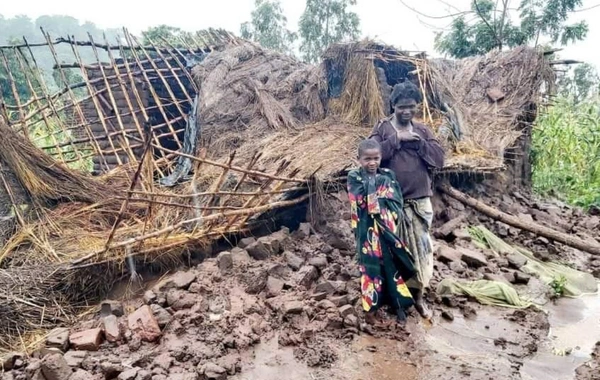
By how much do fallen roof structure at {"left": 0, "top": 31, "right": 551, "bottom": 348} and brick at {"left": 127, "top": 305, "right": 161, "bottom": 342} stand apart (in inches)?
25.3

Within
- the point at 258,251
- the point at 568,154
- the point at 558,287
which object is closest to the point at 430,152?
the point at 258,251

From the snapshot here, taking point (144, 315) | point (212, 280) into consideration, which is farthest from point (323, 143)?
point (144, 315)

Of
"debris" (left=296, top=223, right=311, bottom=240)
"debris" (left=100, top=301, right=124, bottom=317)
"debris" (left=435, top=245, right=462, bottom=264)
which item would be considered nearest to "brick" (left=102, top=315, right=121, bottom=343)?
"debris" (left=100, top=301, right=124, bottom=317)

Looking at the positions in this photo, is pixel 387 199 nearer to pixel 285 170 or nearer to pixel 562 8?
pixel 285 170

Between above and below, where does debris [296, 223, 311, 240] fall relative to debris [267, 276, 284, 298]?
above

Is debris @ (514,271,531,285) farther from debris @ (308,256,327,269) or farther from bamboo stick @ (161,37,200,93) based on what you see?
bamboo stick @ (161,37,200,93)

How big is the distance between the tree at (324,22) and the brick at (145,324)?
17.0m

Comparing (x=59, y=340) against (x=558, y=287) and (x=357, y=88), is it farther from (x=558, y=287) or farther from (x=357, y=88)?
(x=357, y=88)

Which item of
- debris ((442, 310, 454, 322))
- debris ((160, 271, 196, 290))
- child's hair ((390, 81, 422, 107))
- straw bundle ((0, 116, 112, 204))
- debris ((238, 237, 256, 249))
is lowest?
debris ((442, 310, 454, 322))

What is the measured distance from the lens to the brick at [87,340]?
9.78ft

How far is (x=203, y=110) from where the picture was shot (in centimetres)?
694

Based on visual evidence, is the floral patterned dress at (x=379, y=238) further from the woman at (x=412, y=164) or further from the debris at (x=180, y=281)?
the debris at (x=180, y=281)

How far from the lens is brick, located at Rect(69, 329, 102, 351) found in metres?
2.98

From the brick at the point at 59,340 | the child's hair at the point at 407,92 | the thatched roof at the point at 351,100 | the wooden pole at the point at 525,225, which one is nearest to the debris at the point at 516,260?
the wooden pole at the point at 525,225
